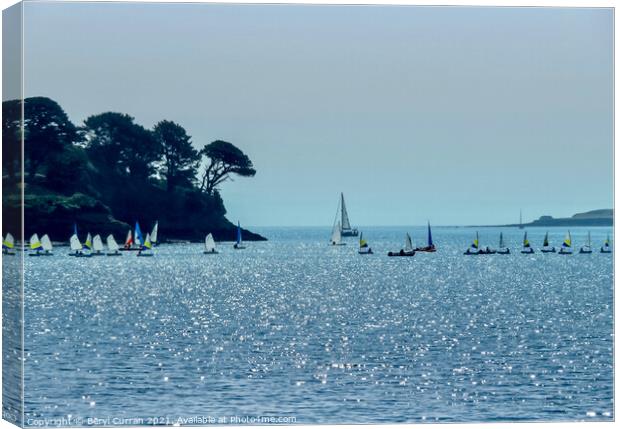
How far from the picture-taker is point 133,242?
239ft

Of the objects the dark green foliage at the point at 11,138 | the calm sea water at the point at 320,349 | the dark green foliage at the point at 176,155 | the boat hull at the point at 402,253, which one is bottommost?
the calm sea water at the point at 320,349

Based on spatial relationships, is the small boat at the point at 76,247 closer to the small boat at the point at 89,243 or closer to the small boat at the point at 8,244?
the small boat at the point at 89,243

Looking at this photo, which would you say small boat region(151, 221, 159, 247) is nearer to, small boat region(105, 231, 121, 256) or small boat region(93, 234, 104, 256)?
small boat region(105, 231, 121, 256)

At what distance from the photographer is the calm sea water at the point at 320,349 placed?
92.0 feet

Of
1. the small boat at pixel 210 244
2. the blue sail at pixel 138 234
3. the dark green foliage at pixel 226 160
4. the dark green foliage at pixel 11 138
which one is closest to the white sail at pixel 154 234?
the blue sail at pixel 138 234

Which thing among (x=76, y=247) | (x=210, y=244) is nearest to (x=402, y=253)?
(x=210, y=244)

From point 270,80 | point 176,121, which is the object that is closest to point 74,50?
point 270,80

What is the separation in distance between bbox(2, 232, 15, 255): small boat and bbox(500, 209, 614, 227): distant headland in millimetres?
12583

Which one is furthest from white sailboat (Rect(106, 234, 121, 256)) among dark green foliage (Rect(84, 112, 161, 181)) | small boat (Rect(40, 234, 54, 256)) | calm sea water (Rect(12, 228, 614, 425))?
small boat (Rect(40, 234, 54, 256))

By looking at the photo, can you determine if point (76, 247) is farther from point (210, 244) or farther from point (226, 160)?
→ point (210, 244)

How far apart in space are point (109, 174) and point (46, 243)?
17.6 m

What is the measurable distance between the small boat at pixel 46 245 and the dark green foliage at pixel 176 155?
209 inches

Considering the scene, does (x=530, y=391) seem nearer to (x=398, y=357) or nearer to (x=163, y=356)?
(x=398, y=357)

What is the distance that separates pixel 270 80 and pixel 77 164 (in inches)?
1228
